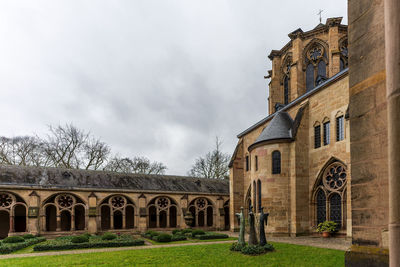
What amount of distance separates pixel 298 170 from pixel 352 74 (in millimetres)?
16589

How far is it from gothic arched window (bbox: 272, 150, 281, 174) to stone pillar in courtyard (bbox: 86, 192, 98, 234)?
15.0 m

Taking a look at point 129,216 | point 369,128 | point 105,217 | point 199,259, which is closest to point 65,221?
point 105,217

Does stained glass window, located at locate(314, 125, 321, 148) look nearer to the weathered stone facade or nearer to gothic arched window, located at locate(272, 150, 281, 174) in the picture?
gothic arched window, located at locate(272, 150, 281, 174)

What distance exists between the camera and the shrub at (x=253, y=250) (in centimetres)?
1108

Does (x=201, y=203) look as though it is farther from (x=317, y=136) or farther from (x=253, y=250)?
(x=253, y=250)

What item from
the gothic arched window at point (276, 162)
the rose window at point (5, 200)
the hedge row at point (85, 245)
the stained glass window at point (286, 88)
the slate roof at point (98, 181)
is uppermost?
the stained glass window at point (286, 88)

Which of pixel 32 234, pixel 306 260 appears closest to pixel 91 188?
pixel 32 234

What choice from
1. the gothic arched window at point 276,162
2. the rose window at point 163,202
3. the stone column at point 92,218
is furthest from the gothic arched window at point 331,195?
the stone column at point 92,218

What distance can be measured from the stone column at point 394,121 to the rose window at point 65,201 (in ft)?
79.1

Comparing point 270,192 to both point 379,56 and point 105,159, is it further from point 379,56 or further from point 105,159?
point 105,159

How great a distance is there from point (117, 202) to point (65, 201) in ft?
14.0

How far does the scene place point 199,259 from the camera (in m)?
10.4

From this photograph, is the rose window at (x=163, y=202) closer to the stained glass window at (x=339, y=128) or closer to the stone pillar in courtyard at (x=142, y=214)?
the stone pillar in courtyard at (x=142, y=214)

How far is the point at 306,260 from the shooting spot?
31.4 feet
